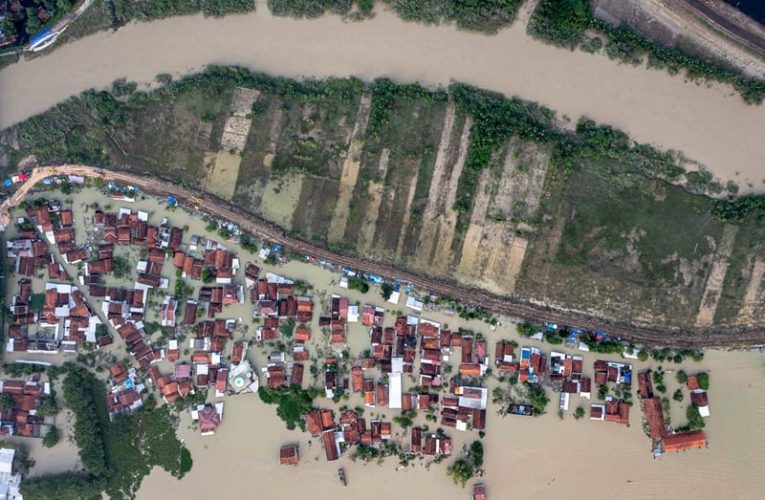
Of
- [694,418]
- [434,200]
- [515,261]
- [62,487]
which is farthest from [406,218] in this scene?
[62,487]

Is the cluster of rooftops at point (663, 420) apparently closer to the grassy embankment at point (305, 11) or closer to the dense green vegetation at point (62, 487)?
the grassy embankment at point (305, 11)

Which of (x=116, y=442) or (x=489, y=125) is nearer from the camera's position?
(x=489, y=125)

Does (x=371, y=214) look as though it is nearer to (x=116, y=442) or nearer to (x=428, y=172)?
(x=428, y=172)

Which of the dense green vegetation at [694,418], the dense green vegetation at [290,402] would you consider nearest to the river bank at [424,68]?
A: the dense green vegetation at [694,418]

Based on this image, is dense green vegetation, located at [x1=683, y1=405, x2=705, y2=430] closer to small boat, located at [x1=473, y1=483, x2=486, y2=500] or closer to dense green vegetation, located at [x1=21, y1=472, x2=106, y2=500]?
small boat, located at [x1=473, y1=483, x2=486, y2=500]

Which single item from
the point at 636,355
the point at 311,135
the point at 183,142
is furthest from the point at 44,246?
the point at 636,355

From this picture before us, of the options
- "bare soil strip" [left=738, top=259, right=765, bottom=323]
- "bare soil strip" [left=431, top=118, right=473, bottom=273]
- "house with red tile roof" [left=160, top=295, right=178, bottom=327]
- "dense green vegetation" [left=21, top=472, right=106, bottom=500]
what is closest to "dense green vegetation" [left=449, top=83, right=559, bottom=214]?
"bare soil strip" [left=431, top=118, right=473, bottom=273]
